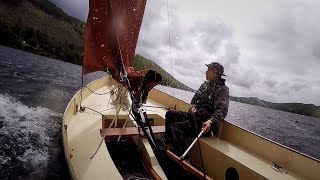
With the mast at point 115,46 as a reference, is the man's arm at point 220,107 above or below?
below

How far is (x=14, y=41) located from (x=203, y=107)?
168824mm

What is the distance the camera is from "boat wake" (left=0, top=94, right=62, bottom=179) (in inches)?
226

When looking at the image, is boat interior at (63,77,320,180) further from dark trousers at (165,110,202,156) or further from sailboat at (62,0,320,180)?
dark trousers at (165,110,202,156)

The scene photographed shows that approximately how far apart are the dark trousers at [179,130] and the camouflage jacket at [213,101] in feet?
0.83

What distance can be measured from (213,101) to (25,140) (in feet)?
19.9

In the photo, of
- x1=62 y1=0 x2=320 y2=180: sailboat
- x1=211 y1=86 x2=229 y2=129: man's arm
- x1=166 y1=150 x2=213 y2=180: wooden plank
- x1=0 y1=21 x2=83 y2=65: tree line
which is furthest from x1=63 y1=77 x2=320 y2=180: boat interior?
x1=0 y1=21 x2=83 y2=65: tree line

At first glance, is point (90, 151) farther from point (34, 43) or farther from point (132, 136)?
point (34, 43)

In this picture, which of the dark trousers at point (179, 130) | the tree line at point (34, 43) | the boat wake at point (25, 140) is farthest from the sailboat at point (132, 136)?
the tree line at point (34, 43)

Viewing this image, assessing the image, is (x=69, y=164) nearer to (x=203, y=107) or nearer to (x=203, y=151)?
(x=203, y=151)

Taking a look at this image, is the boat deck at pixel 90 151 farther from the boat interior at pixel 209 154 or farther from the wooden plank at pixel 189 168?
the wooden plank at pixel 189 168

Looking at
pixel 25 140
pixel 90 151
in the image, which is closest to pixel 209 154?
pixel 90 151

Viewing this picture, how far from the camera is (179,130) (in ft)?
15.9

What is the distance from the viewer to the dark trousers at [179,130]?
4672mm

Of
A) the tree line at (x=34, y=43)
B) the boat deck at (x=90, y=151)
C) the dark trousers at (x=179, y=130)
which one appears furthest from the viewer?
the tree line at (x=34, y=43)
